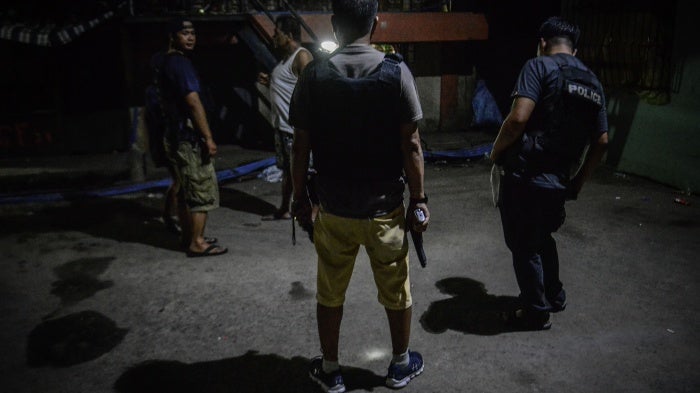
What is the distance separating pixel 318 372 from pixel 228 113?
29.7 feet

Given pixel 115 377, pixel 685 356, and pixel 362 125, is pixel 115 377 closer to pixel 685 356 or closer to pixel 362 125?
pixel 362 125

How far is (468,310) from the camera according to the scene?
13.7 ft

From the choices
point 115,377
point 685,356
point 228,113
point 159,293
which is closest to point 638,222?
point 685,356

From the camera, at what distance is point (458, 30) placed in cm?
1095

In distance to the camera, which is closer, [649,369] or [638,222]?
[649,369]

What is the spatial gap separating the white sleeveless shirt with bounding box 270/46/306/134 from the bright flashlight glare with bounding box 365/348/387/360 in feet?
10.1

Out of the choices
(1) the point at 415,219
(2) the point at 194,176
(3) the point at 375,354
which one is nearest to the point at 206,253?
(2) the point at 194,176

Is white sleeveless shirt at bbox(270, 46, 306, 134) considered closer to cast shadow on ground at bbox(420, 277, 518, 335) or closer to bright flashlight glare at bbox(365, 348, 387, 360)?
cast shadow on ground at bbox(420, 277, 518, 335)

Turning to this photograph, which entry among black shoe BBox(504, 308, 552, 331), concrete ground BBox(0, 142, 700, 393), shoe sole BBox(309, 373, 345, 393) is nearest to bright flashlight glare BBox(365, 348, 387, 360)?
concrete ground BBox(0, 142, 700, 393)

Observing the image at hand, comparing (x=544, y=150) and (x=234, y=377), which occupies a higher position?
(x=544, y=150)

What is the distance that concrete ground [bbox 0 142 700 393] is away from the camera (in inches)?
133

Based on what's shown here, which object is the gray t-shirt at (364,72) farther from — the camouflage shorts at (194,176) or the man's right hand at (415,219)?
the camouflage shorts at (194,176)

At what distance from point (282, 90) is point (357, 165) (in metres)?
3.58

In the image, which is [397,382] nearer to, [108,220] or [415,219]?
[415,219]
